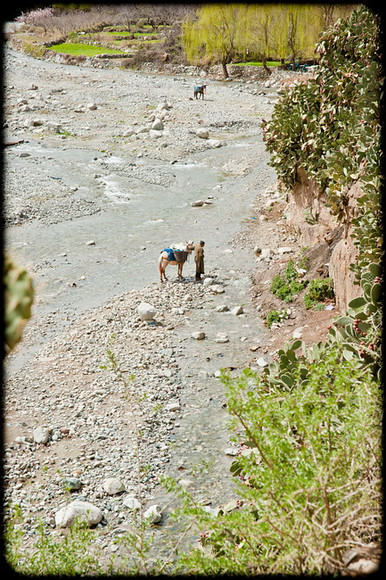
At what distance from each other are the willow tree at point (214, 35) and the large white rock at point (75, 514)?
4080cm

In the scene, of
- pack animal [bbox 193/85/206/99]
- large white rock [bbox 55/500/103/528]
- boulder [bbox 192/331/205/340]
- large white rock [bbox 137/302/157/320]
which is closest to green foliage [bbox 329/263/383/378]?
large white rock [bbox 55/500/103/528]

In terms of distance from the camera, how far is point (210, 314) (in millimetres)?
14062

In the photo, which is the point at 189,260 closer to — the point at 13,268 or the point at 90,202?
the point at 90,202

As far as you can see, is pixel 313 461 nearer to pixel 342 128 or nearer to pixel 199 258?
pixel 342 128

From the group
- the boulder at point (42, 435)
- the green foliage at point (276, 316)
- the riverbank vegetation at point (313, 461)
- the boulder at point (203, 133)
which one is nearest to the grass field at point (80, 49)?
the boulder at point (203, 133)

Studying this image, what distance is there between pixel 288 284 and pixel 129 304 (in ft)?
14.3

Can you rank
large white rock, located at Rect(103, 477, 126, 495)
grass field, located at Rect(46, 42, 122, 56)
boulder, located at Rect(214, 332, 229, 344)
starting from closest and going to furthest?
1. large white rock, located at Rect(103, 477, 126, 495)
2. boulder, located at Rect(214, 332, 229, 344)
3. grass field, located at Rect(46, 42, 122, 56)

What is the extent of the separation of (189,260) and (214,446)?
9.39 meters

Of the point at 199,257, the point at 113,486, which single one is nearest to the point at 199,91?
the point at 199,257

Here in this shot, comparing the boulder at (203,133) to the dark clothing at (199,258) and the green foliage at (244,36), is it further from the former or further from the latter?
the dark clothing at (199,258)

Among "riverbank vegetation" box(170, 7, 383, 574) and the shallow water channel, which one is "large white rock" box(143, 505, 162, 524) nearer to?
"riverbank vegetation" box(170, 7, 383, 574)

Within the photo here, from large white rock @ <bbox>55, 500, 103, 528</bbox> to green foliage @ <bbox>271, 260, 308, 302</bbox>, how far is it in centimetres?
752

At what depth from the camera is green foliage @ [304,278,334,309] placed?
1267cm

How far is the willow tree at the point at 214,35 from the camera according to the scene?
1746 inches
